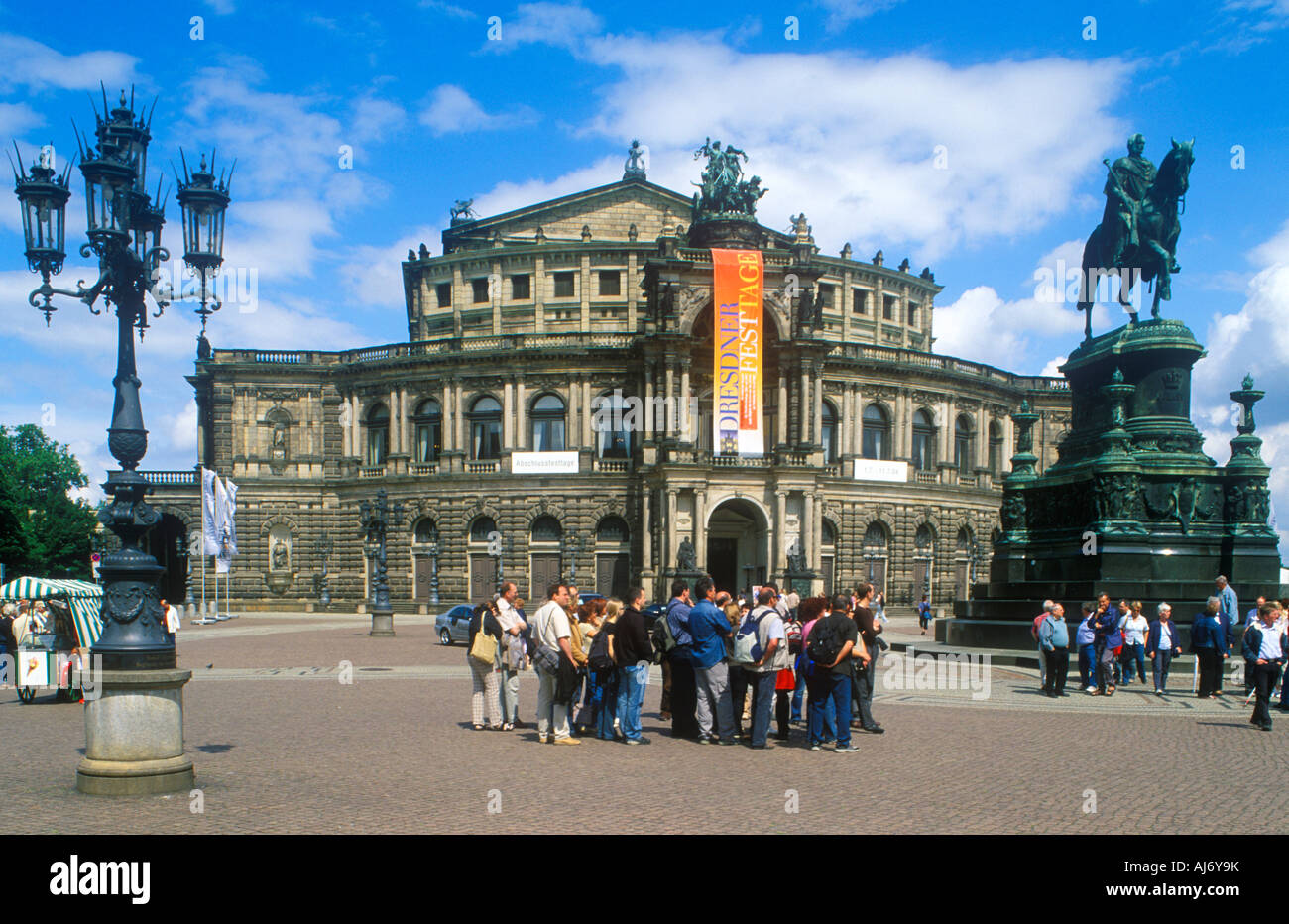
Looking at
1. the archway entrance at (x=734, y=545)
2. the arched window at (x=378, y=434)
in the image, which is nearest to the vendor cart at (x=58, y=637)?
the archway entrance at (x=734, y=545)

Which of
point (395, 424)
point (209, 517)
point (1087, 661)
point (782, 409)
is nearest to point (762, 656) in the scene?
point (1087, 661)

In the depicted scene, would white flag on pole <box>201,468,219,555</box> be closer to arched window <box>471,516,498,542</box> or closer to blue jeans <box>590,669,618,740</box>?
arched window <box>471,516,498,542</box>

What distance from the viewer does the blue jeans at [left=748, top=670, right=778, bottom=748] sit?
1313cm

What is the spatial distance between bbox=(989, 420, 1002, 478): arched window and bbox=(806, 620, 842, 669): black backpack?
172 ft

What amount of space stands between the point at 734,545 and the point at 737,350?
10855 millimetres

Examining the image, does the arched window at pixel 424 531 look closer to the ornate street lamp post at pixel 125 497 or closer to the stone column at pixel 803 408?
the stone column at pixel 803 408

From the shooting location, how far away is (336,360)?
197ft

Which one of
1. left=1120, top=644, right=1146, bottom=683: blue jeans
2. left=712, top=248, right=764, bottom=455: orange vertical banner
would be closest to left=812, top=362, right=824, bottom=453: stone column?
left=712, top=248, right=764, bottom=455: orange vertical banner

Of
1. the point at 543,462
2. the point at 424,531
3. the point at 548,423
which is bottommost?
the point at 424,531

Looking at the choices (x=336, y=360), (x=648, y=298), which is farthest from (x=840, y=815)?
(x=336, y=360)

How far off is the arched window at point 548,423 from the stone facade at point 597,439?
0.40 feet

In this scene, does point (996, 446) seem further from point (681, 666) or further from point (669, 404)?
point (681, 666)

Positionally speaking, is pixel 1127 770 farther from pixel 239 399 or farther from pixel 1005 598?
pixel 239 399

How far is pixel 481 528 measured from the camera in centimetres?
5628
